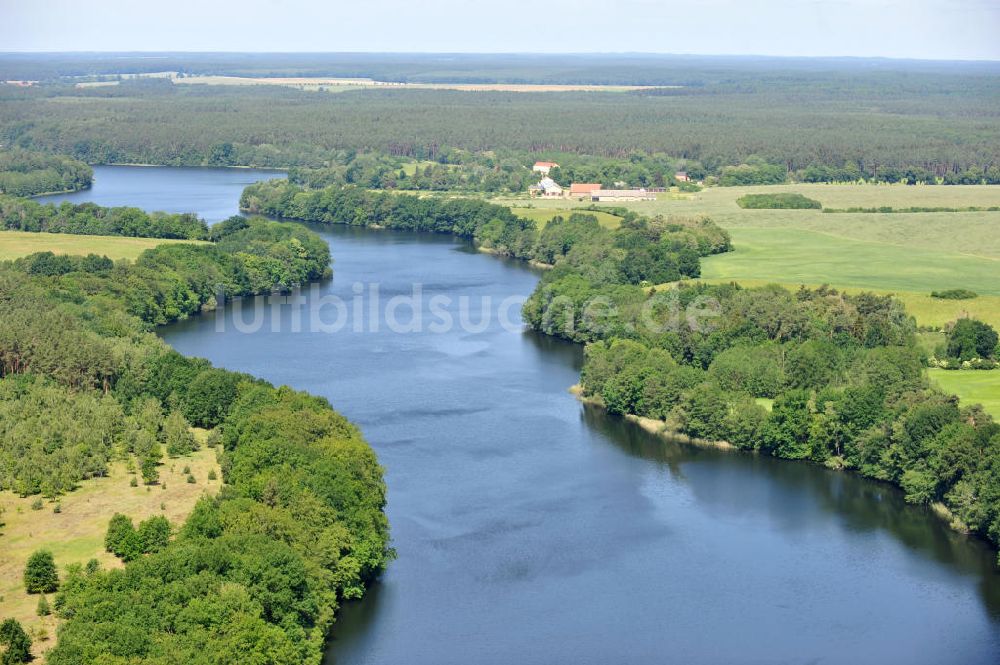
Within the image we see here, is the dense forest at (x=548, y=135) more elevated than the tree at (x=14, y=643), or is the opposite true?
the dense forest at (x=548, y=135)

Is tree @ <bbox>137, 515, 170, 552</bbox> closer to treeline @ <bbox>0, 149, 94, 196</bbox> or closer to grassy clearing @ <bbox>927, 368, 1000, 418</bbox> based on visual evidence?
grassy clearing @ <bbox>927, 368, 1000, 418</bbox>

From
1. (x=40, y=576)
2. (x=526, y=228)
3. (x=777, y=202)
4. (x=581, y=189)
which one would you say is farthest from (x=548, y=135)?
(x=40, y=576)

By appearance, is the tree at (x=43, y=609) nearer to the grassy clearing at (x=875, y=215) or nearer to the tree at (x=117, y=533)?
the tree at (x=117, y=533)

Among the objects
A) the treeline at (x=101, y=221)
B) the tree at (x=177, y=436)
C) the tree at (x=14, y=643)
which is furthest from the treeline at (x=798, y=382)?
the treeline at (x=101, y=221)

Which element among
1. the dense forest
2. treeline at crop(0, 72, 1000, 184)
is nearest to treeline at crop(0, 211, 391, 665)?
treeline at crop(0, 72, 1000, 184)

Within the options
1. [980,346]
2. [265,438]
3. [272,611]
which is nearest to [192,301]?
[265,438]

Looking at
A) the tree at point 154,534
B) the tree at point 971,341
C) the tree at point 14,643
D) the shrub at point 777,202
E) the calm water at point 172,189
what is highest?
the tree at point 971,341

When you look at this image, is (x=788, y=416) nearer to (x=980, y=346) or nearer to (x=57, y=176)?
(x=980, y=346)
